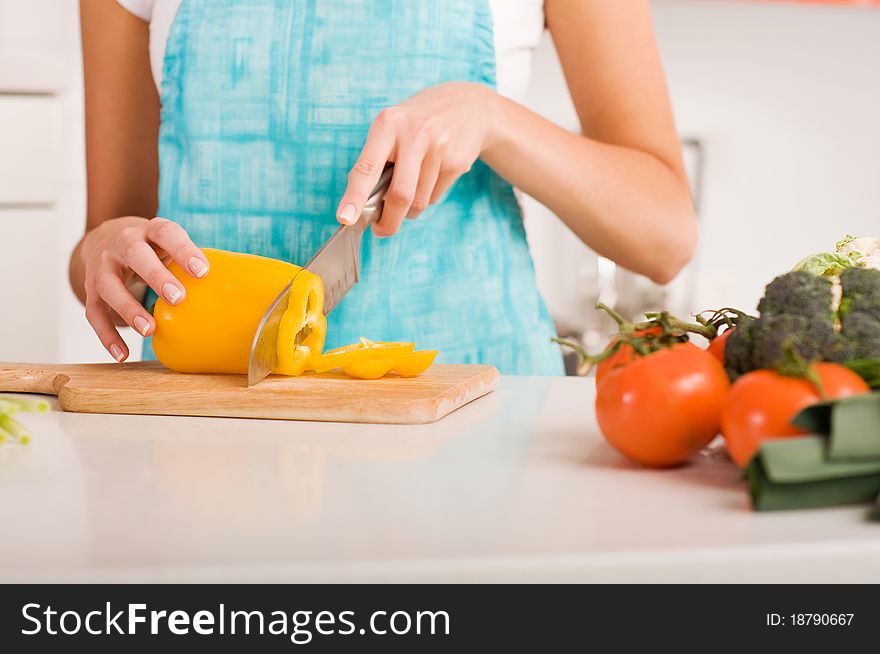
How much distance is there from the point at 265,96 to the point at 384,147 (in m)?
0.38

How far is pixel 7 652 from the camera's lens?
0.47 m

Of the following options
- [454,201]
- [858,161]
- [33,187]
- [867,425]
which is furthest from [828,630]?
[858,161]

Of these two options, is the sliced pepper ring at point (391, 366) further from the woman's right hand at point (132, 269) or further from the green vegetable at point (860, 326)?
the green vegetable at point (860, 326)

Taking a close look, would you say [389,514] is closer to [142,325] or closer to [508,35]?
[142,325]

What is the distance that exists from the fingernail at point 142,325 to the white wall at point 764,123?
2.83 m

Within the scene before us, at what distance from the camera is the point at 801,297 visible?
632 mm

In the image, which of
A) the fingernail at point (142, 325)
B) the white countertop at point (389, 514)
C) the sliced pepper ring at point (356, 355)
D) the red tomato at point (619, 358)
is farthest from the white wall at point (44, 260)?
the red tomato at point (619, 358)

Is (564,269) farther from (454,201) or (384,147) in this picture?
(384,147)

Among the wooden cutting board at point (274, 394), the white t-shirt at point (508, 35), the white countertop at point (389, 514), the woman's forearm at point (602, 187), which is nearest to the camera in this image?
the white countertop at point (389, 514)

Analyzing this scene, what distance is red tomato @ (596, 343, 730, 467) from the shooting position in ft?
2.03

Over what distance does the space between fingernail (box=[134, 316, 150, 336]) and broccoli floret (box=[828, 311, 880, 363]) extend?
2.02ft

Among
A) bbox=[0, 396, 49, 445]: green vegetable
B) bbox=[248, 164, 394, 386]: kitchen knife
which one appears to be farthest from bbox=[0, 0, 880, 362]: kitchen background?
bbox=[0, 396, 49, 445]: green vegetable

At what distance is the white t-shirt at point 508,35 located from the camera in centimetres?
125

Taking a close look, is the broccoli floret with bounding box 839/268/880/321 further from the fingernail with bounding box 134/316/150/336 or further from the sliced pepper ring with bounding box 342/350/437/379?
the fingernail with bounding box 134/316/150/336
